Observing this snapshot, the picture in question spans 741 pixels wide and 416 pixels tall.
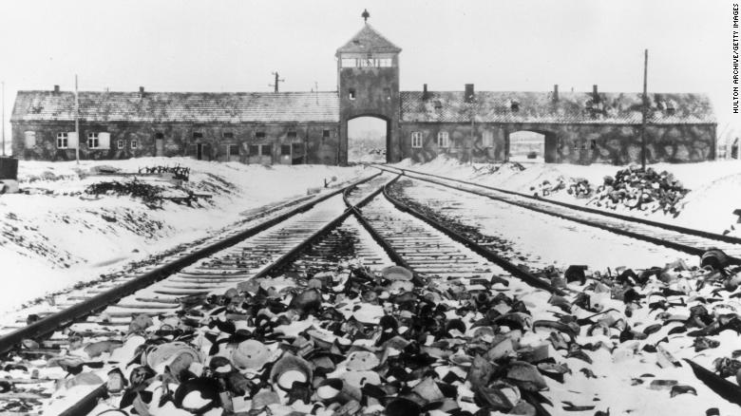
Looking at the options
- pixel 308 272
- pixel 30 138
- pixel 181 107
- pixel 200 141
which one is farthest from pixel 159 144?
pixel 308 272

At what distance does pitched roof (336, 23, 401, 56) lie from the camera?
49562 millimetres

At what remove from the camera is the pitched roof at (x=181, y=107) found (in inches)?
1981

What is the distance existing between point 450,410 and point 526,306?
247 centimetres

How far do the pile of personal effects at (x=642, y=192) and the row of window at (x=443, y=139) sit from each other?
1329 inches

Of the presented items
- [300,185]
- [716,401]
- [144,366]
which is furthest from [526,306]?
[300,185]

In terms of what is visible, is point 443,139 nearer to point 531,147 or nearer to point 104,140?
point 104,140

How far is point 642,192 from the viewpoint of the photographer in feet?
54.0

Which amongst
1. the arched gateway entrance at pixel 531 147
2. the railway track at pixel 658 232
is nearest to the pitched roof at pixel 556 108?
the arched gateway entrance at pixel 531 147

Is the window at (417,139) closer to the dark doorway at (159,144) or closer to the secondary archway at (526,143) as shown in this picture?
the dark doorway at (159,144)

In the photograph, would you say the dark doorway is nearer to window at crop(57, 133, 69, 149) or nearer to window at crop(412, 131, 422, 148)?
window at crop(57, 133, 69, 149)

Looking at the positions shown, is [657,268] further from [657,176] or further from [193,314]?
[657,176]

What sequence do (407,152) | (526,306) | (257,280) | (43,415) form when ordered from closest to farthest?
(43,415) < (526,306) < (257,280) < (407,152)

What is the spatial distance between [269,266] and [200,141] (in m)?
44.4

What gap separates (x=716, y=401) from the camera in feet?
12.6
